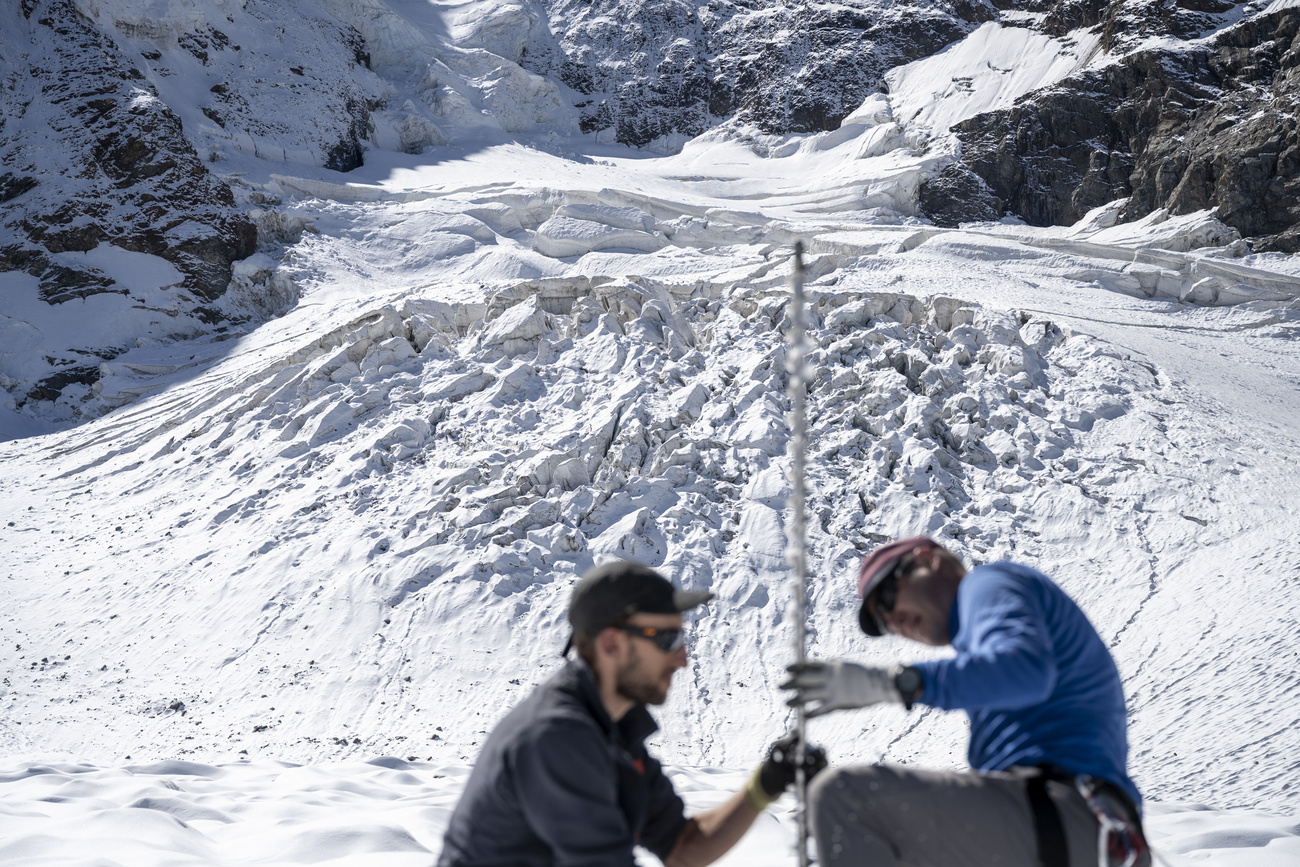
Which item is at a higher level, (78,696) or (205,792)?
(205,792)

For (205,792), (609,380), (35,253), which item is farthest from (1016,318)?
(35,253)

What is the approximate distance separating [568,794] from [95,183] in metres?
29.8

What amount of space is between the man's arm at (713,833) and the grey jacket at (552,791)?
367mm

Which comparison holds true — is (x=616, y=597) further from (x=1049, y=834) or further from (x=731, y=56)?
(x=731, y=56)

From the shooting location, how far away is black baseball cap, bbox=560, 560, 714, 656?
1.93 metres

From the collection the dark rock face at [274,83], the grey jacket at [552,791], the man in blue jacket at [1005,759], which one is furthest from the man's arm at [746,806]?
the dark rock face at [274,83]

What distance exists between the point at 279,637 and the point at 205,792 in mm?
5468

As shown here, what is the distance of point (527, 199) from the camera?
25.4 metres

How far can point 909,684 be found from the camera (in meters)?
1.91

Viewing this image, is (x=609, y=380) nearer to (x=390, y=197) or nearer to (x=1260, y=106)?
(x=390, y=197)

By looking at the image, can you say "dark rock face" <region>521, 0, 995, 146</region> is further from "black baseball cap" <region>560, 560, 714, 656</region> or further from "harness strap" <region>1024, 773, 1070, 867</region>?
"harness strap" <region>1024, 773, 1070, 867</region>

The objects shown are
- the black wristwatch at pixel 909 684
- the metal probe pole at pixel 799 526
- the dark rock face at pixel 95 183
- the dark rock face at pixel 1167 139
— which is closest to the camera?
the black wristwatch at pixel 909 684

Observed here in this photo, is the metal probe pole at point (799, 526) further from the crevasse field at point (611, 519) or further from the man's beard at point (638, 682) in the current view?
the crevasse field at point (611, 519)

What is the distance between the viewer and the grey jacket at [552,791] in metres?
1.70
